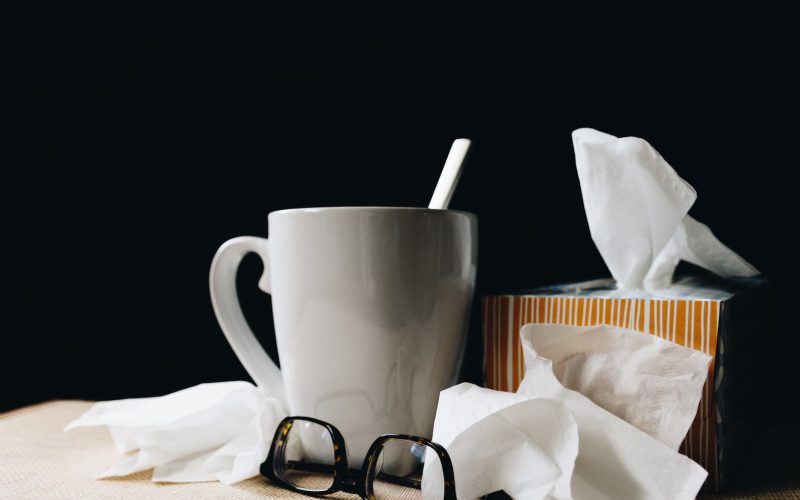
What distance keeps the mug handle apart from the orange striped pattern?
188 mm

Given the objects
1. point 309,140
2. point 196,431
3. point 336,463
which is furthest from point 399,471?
point 309,140

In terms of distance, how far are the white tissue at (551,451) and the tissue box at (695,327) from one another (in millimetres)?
58

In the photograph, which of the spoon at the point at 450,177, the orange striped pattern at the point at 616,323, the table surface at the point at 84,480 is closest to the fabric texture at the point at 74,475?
the table surface at the point at 84,480

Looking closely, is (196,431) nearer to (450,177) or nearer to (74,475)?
(74,475)

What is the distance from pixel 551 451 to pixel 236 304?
0.29m

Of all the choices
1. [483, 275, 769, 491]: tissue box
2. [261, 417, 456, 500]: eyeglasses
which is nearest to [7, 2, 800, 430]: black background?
[483, 275, 769, 491]: tissue box

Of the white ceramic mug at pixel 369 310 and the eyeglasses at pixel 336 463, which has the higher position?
the white ceramic mug at pixel 369 310

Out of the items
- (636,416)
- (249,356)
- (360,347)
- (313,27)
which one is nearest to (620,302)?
(636,416)

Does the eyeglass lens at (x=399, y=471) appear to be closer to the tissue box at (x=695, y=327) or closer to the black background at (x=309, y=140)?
the tissue box at (x=695, y=327)

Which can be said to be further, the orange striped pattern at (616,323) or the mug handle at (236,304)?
the mug handle at (236,304)

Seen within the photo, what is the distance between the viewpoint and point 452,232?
0.49 metres

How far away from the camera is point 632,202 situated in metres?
0.47

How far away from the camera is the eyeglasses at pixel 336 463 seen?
44cm

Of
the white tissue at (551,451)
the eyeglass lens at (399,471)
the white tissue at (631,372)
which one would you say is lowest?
the eyeglass lens at (399,471)
